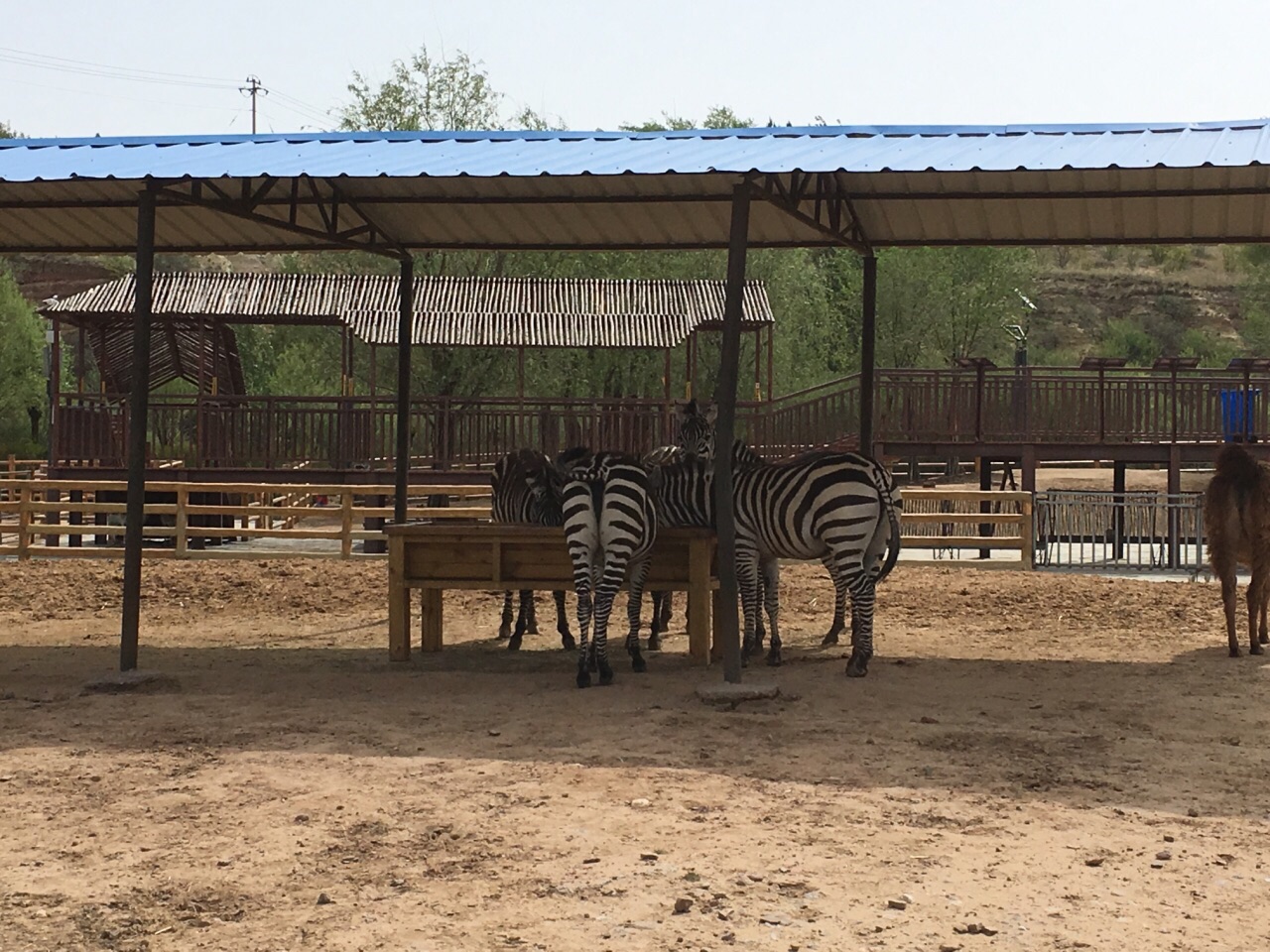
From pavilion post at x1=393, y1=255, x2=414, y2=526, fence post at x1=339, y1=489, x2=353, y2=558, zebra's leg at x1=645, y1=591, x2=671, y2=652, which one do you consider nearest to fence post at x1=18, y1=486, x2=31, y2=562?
fence post at x1=339, y1=489, x2=353, y2=558

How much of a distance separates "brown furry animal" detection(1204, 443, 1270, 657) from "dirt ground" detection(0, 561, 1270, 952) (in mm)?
620

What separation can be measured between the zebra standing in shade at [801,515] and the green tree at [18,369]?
3950 centimetres

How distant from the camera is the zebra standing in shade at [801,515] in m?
11.0

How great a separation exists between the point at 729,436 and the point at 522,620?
3536mm

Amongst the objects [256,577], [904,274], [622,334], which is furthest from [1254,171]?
[904,274]

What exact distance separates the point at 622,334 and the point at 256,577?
9733mm

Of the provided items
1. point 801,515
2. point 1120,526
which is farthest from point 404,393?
point 1120,526

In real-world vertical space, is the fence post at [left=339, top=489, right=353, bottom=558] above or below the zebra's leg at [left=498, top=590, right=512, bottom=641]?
above

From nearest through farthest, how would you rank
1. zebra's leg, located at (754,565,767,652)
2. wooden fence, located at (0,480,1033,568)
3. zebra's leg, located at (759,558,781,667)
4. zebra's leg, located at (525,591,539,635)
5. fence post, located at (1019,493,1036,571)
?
zebra's leg, located at (759,558,781,667)
zebra's leg, located at (754,565,767,652)
zebra's leg, located at (525,591,539,635)
fence post, located at (1019,493,1036,571)
wooden fence, located at (0,480,1033,568)

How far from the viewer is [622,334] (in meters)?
25.4

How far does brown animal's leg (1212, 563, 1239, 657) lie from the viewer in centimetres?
1184

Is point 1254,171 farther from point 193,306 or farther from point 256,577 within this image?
point 193,306

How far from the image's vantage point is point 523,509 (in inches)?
512

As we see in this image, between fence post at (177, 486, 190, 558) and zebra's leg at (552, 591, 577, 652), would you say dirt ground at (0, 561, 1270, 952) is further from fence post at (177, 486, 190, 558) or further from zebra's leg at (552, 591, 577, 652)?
fence post at (177, 486, 190, 558)
